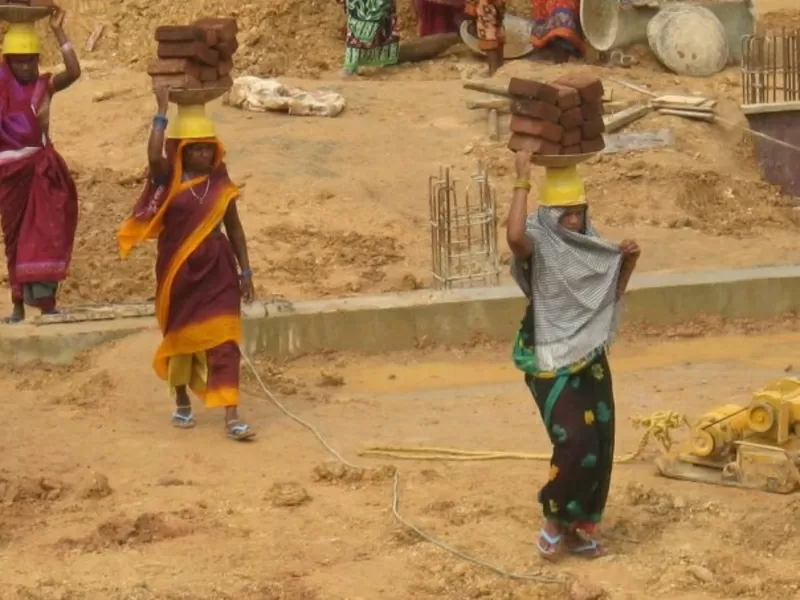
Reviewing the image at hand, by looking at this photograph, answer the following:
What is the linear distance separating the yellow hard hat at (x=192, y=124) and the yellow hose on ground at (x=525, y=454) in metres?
1.55


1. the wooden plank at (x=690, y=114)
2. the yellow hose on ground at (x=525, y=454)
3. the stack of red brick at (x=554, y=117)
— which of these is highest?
the stack of red brick at (x=554, y=117)

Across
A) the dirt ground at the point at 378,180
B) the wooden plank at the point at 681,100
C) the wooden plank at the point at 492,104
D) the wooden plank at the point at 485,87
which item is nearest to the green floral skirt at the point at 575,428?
the dirt ground at the point at 378,180

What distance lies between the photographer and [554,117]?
20.3 ft

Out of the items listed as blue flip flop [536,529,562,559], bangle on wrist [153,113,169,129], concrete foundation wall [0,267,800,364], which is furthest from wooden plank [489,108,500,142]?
blue flip flop [536,529,562,559]

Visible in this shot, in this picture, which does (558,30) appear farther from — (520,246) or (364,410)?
(520,246)

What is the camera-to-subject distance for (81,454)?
26.5ft

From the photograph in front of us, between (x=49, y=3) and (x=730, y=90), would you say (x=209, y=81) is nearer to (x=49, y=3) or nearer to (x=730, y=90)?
(x=49, y=3)

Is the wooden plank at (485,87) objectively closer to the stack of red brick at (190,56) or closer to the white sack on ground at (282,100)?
the white sack on ground at (282,100)

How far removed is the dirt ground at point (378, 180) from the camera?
11648 mm

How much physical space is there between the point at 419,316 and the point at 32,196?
2122 millimetres

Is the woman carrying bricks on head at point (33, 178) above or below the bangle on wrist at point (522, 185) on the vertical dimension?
below

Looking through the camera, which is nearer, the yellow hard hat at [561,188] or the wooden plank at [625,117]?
the yellow hard hat at [561,188]

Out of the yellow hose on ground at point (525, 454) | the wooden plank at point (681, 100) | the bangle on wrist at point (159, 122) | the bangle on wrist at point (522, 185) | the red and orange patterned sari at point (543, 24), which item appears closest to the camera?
the bangle on wrist at point (522, 185)

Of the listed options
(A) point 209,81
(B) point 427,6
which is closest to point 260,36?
(B) point 427,6
